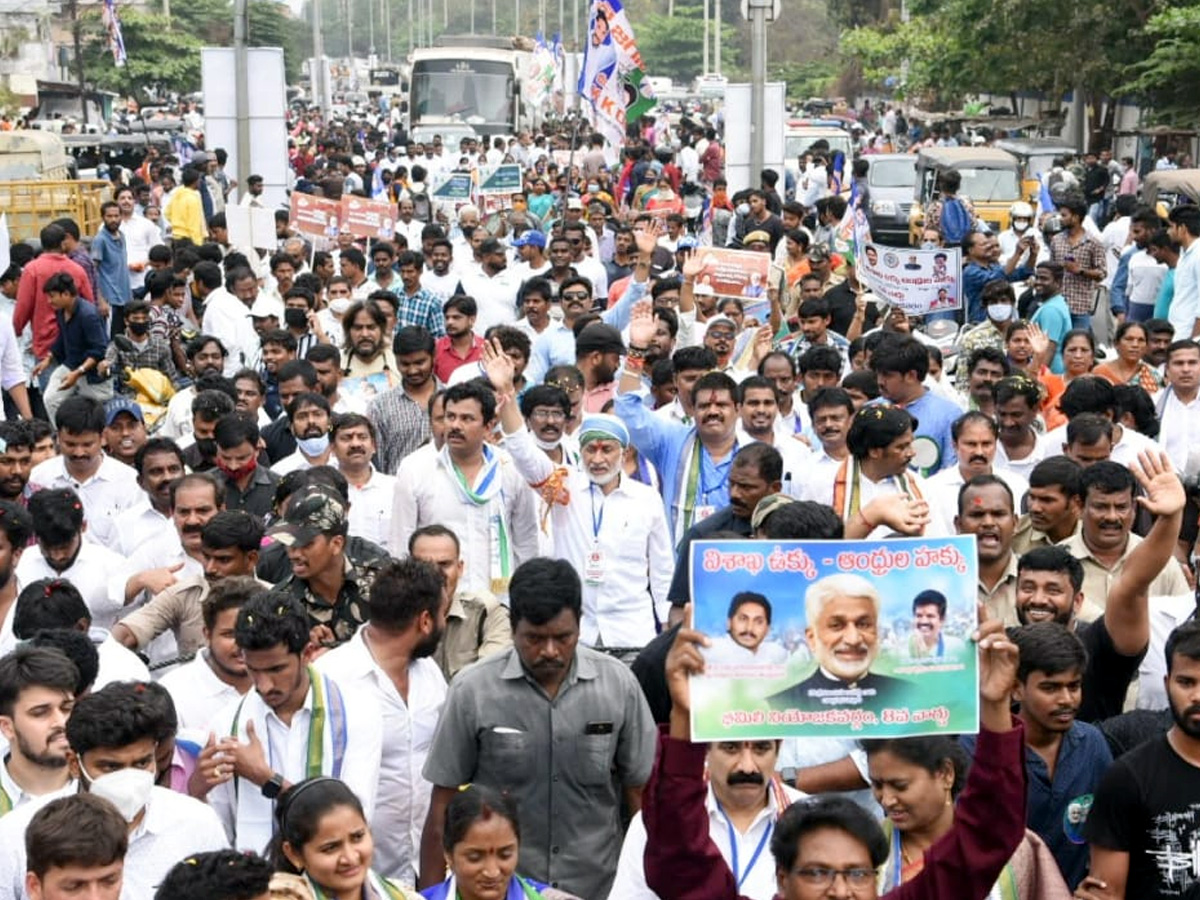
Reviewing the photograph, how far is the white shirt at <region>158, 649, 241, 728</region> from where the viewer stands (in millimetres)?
6402

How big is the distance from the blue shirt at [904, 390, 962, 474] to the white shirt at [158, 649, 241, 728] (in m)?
4.42

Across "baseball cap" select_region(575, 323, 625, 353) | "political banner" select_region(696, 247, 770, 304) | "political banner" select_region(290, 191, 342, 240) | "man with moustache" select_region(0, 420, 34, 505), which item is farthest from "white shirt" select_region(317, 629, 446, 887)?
"political banner" select_region(290, 191, 342, 240)

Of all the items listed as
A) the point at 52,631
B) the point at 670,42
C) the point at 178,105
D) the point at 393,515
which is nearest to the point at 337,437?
the point at 393,515

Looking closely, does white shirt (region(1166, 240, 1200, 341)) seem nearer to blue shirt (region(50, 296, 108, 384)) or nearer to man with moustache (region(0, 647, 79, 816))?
blue shirt (region(50, 296, 108, 384))

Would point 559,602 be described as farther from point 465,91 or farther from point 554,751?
point 465,91

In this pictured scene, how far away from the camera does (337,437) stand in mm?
8984

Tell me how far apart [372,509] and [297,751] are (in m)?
3.10

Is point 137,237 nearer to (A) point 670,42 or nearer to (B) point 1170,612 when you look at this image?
(B) point 1170,612

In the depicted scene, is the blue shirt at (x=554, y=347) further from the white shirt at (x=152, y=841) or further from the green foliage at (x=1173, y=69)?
the green foliage at (x=1173, y=69)

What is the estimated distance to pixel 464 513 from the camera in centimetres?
822

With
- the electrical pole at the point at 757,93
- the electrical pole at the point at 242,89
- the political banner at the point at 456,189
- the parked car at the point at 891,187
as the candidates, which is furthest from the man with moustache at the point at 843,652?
the parked car at the point at 891,187

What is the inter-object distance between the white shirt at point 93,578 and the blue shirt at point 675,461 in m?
2.36

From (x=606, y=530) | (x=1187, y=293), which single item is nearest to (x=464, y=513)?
(x=606, y=530)

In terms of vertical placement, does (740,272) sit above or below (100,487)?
above
